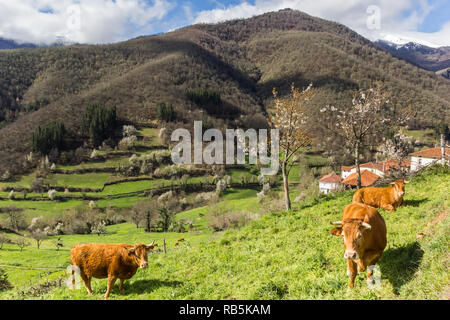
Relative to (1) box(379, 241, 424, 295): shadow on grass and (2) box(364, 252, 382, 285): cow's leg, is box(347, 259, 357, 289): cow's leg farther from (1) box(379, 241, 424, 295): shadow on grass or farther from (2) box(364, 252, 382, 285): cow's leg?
(1) box(379, 241, 424, 295): shadow on grass

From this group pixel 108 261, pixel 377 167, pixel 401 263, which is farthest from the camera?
pixel 377 167

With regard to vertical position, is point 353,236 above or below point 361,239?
above

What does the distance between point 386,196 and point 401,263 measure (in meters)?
6.88

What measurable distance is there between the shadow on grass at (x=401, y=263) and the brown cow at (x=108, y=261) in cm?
822

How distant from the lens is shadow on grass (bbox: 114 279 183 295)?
412 inches

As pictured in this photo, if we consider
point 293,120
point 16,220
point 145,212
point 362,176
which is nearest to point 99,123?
point 16,220

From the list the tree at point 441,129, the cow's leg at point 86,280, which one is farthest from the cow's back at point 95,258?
the tree at point 441,129

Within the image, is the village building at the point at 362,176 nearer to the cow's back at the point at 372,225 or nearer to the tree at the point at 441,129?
the cow's back at the point at 372,225

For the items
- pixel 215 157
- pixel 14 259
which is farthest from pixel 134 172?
pixel 14 259

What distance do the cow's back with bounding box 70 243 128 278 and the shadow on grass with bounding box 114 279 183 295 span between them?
1249 mm

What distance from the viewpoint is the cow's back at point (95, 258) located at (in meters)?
10.1

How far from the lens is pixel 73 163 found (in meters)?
137

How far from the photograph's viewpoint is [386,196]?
43.3ft

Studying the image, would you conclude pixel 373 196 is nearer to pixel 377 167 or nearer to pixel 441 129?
pixel 377 167
